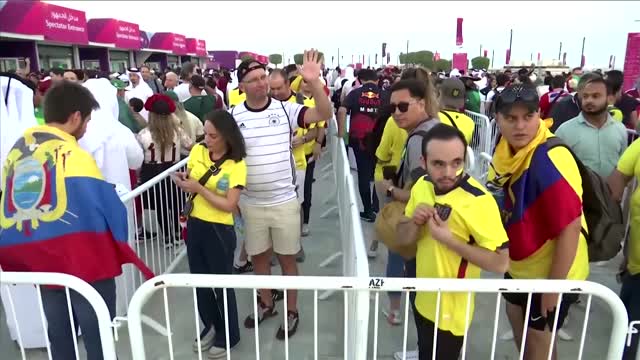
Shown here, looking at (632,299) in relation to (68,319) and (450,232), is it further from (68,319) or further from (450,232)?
(68,319)

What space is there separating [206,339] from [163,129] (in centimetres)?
228

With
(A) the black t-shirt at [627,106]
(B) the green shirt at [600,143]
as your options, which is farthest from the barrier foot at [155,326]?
(A) the black t-shirt at [627,106]

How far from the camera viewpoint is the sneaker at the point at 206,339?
320 cm

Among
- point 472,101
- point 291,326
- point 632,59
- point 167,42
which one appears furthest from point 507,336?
point 167,42

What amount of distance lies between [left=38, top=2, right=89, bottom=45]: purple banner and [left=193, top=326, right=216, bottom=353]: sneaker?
20295 millimetres

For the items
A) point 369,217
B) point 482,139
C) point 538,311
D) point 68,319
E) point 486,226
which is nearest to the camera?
point 486,226

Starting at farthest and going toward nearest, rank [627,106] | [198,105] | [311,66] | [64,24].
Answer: [64,24]
[198,105]
[627,106]
[311,66]

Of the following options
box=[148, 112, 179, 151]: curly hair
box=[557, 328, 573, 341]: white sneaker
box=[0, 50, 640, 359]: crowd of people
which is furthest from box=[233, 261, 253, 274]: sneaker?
box=[557, 328, 573, 341]: white sneaker

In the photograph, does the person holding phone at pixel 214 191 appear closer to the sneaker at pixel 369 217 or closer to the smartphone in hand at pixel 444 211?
the smartphone in hand at pixel 444 211

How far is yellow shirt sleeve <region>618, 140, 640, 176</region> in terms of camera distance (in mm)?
2500

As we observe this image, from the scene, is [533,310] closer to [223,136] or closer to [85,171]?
[223,136]

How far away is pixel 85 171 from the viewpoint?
82.8 inches

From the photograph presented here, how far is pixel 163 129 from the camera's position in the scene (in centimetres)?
457

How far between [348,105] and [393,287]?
4.16m
